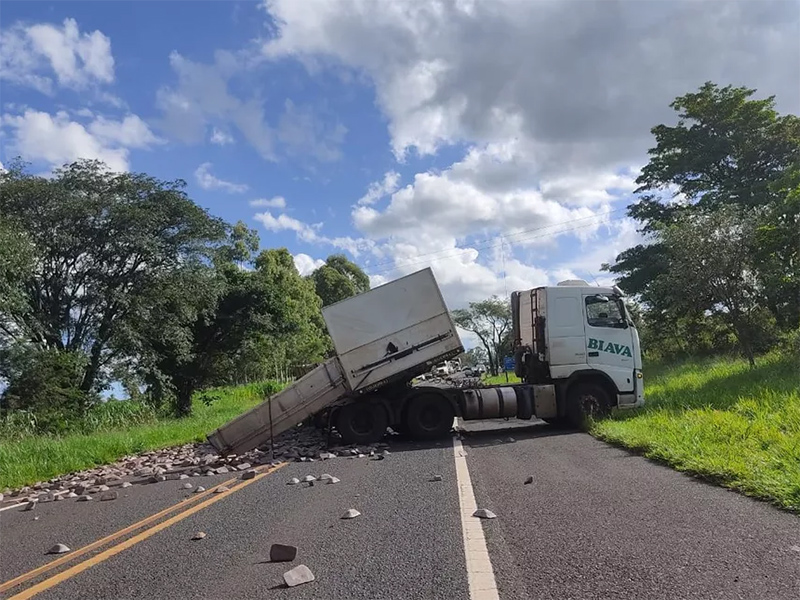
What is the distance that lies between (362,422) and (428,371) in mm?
1675

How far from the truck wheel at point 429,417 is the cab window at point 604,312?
3479mm

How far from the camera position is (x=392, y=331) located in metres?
12.3

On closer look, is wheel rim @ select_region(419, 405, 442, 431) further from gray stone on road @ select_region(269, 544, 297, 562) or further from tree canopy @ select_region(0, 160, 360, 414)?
tree canopy @ select_region(0, 160, 360, 414)

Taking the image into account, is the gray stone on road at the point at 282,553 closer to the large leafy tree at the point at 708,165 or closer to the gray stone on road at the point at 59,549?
the gray stone on road at the point at 59,549

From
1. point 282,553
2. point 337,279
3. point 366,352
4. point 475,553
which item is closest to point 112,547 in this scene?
point 282,553

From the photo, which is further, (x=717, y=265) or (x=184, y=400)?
(x=184, y=400)

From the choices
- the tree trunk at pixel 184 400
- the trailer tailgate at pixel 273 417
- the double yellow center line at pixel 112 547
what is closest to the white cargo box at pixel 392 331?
the trailer tailgate at pixel 273 417

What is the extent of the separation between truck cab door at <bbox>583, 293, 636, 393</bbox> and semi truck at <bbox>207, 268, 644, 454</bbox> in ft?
0.07

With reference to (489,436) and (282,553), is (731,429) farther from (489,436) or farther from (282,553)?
(282,553)

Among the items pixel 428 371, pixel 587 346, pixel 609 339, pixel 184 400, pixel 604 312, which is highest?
pixel 604 312

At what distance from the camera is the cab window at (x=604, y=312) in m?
13.2

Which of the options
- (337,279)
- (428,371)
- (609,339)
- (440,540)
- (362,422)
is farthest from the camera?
(337,279)

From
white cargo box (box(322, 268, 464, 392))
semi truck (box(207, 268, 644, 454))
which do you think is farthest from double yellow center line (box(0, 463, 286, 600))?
white cargo box (box(322, 268, 464, 392))

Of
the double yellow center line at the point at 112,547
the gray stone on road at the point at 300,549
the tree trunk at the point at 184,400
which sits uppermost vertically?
the tree trunk at the point at 184,400
